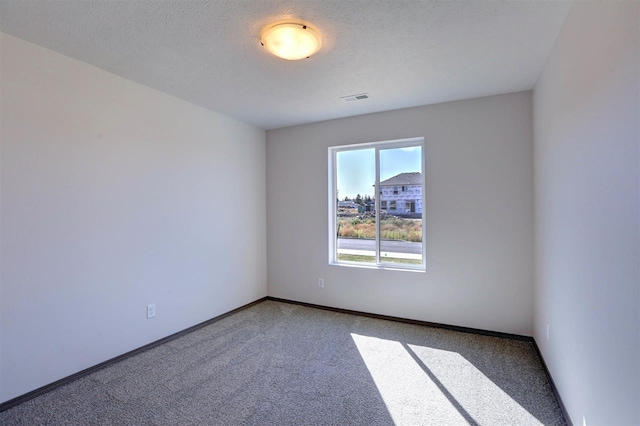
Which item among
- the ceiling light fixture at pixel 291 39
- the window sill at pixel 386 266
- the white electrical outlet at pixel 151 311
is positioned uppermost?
the ceiling light fixture at pixel 291 39

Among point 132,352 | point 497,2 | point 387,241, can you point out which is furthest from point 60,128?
point 387,241

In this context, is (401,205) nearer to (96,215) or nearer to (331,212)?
(331,212)

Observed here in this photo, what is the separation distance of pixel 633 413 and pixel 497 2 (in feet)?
6.56

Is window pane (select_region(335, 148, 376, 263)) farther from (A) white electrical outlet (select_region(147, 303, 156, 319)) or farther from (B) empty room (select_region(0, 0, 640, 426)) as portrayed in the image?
(A) white electrical outlet (select_region(147, 303, 156, 319))

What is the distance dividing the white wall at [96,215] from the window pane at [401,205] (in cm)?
198

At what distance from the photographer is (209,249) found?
3.57 metres

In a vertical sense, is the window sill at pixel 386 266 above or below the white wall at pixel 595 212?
below

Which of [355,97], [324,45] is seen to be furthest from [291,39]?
[355,97]

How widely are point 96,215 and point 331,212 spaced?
2519mm

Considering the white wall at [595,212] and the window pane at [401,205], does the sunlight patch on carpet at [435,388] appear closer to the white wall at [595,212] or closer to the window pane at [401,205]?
the white wall at [595,212]

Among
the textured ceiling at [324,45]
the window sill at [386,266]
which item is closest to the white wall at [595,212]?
the textured ceiling at [324,45]

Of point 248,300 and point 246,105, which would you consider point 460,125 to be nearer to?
point 246,105

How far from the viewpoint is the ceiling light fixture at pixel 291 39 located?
1.92m

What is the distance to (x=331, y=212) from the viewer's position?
4078 mm
